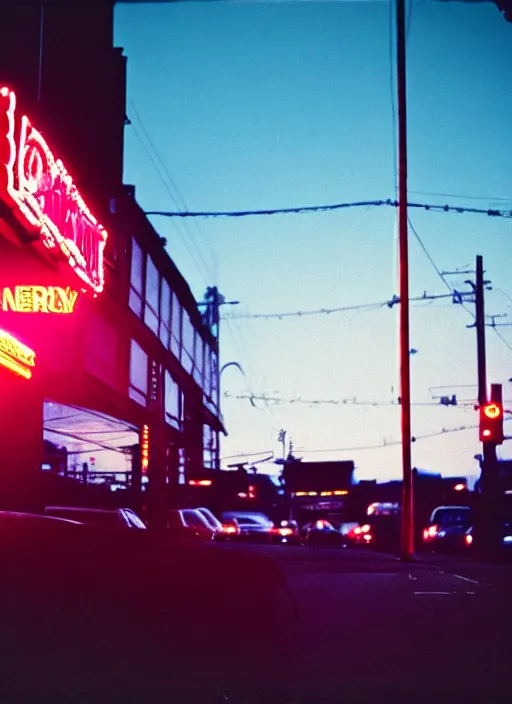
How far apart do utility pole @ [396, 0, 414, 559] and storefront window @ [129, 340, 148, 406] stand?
28.4 ft

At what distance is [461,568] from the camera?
18672 millimetres

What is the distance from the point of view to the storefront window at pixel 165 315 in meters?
32.7

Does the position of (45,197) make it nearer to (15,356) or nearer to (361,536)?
(15,356)

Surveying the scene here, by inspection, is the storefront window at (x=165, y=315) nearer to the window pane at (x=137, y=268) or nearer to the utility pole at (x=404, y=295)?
the window pane at (x=137, y=268)

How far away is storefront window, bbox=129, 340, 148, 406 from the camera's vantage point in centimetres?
2830

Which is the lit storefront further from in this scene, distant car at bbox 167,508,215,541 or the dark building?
distant car at bbox 167,508,215,541

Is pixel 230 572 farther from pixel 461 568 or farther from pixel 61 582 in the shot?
pixel 461 568

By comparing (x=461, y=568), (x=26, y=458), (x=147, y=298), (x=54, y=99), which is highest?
(x=54, y=99)

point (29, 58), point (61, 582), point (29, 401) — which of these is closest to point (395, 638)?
point (61, 582)

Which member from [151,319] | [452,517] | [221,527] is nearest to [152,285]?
[151,319]

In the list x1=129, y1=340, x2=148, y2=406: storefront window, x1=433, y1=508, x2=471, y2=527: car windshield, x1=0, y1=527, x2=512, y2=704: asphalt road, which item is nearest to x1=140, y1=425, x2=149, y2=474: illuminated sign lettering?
x1=129, y1=340, x2=148, y2=406: storefront window

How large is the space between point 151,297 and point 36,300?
1362 cm

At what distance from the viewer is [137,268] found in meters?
29.1

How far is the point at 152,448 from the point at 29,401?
1264 centimetres
